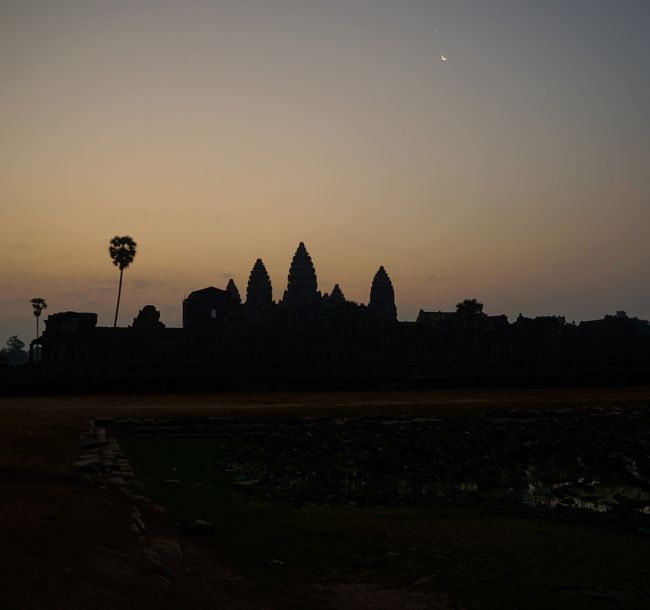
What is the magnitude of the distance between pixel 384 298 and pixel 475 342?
6071 centimetres

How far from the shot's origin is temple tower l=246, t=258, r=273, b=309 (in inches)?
6014

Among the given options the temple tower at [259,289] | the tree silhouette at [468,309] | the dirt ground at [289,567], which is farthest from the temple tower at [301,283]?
the dirt ground at [289,567]

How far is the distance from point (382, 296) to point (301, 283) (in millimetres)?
20429

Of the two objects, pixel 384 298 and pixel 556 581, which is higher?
pixel 384 298

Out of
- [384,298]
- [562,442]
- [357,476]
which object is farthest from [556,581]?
[384,298]

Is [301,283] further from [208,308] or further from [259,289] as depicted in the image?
[208,308]

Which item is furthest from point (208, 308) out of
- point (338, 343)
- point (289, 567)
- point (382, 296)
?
point (289, 567)

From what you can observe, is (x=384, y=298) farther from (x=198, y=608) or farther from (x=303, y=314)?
(x=198, y=608)

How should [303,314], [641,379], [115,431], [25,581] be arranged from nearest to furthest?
1. [25,581]
2. [115,431]
3. [641,379]
4. [303,314]

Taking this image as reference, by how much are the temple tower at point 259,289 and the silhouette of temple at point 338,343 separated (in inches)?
478

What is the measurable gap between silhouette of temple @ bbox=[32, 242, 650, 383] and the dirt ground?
1611 inches

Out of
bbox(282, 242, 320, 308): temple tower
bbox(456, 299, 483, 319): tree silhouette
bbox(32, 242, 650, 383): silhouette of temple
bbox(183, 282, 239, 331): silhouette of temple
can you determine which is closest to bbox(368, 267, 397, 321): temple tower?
bbox(282, 242, 320, 308): temple tower

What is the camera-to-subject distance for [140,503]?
36.4 ft

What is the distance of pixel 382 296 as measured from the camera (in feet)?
549
